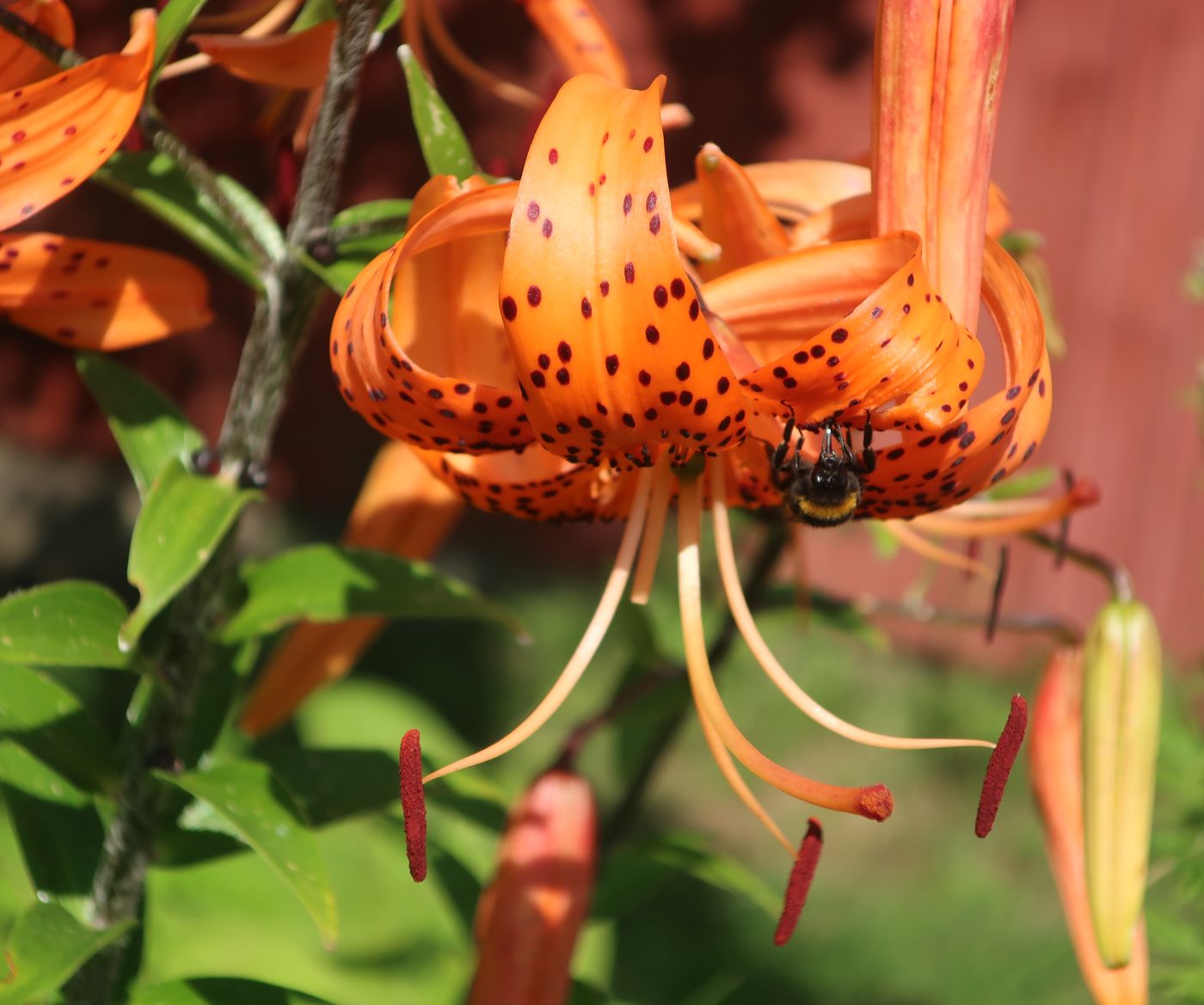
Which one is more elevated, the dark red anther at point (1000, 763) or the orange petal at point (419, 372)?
the orange petal at point (419, 372)

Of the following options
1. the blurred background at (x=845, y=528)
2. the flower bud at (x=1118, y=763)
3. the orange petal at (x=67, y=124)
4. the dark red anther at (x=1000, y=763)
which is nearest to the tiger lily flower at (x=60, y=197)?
the orange petal at (x=67, y=124)

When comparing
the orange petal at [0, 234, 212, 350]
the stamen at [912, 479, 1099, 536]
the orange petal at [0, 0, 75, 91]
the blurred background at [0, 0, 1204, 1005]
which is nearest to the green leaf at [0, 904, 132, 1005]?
the orange petal at [0, 234, 212, 350]

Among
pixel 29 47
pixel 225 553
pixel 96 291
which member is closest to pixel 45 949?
pixel 225 553

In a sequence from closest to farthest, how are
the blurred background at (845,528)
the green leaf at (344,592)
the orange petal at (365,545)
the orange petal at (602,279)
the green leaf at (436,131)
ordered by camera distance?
the orange petal at (602,279)
the green leaf at (436,131)
the green leaf at (344,592)
the orange petal at (365,545)
the blurred background at (845,528)

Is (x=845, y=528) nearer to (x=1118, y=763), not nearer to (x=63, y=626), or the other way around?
(x=1118, y=763)

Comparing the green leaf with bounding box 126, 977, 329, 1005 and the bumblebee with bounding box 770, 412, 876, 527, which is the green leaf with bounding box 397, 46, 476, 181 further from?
the green leaf with bounding box 126, 977, 329, 1005

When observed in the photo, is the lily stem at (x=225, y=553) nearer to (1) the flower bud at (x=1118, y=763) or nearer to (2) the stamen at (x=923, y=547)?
(2) the stamen at (x=923, y=547)

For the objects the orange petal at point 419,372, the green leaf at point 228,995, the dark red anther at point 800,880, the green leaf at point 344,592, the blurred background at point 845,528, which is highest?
the orange petal at point 419,372
